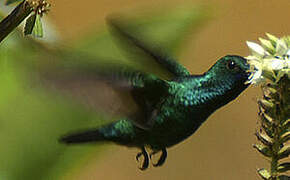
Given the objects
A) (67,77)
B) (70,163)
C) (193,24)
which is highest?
(193,24)

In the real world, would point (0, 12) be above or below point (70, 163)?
above

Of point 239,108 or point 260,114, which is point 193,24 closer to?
point 260,114

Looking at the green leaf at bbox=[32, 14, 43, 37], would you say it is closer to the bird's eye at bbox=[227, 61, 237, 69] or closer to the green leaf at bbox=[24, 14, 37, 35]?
the green leaf at bbox=[24, 14, 37, 35]

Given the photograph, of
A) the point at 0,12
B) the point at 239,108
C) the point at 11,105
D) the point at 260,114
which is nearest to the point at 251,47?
the point at 260,114

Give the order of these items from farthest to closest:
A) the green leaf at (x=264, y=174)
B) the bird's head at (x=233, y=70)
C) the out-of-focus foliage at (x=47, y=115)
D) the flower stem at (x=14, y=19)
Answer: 1. the out-of-focus foliage at (x=47, y=115)
2. the bird's head at (x=233, y=70)
3. the green leaf at (x=264, y=174)
4. the flower stem at (x=14, y=19)

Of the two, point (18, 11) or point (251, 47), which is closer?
point (18, 11)

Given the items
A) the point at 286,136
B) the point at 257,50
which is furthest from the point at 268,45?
the point at 286,136

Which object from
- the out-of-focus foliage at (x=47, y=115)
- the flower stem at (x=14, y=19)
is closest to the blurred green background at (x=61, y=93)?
the out-of-focus foliage at (x=47, y=115)

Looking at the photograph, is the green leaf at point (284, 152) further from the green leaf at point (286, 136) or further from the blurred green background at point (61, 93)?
the blurred green background at point (61, 93)

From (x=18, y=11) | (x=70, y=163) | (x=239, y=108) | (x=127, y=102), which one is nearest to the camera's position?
(x=18, y=11)
